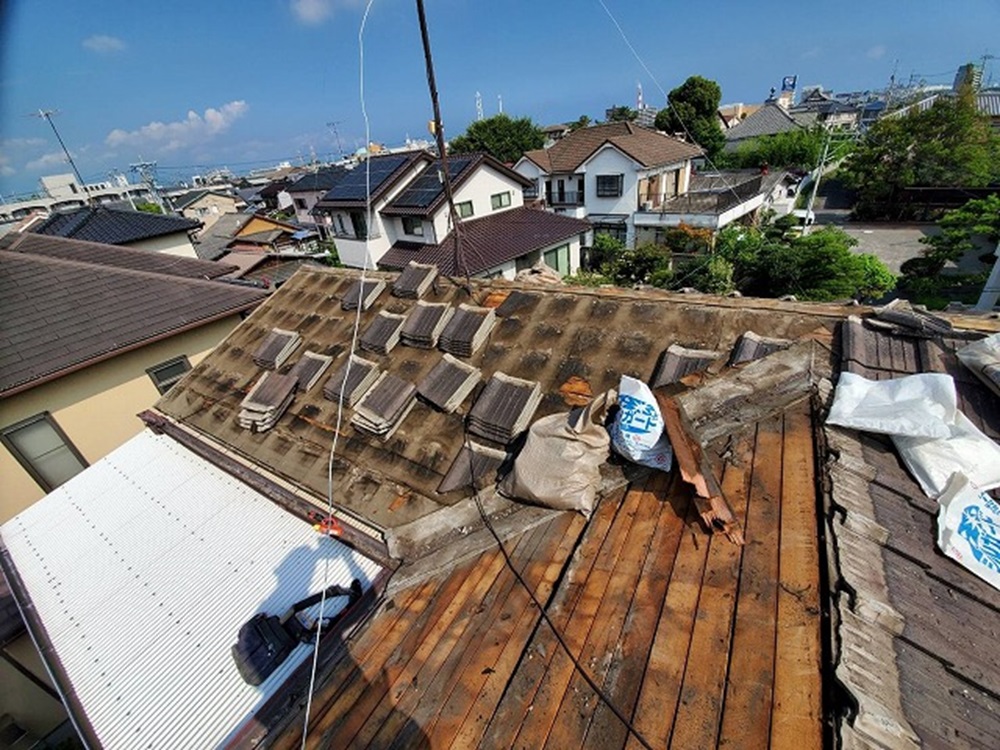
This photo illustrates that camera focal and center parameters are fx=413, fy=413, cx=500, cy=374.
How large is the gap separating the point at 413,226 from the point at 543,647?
22903 mm

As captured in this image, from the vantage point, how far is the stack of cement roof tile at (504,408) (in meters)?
4.36

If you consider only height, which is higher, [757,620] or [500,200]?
[757,620]

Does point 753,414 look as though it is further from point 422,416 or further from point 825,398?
point 422,416

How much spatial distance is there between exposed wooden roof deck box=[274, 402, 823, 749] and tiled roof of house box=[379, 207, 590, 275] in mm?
16488

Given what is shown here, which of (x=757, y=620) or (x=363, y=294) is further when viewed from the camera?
(x=363, y=294)

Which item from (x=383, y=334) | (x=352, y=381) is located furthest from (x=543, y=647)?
(x=383, y=334)

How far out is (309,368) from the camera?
6285 millimetres

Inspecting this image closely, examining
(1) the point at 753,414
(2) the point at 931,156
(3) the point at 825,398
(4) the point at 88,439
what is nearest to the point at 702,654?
(1) the point at 753,414

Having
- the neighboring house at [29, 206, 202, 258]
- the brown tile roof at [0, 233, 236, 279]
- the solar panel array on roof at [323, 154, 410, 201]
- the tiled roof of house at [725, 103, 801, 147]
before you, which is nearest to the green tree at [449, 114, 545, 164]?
the tiled roof of house at [725, 103, 801, 147]

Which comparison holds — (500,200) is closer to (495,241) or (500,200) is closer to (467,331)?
(495,241)

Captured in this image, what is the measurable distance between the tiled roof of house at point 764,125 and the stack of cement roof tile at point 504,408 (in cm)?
5972

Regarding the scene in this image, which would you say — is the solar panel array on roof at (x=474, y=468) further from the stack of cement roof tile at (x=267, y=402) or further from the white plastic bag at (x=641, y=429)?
the stack of cement roof tile at (x=267, y=402)

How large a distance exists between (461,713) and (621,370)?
336 cm

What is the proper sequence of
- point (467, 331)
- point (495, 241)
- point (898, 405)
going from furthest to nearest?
point (495, 241), point (467, 331), point (898, 405)
